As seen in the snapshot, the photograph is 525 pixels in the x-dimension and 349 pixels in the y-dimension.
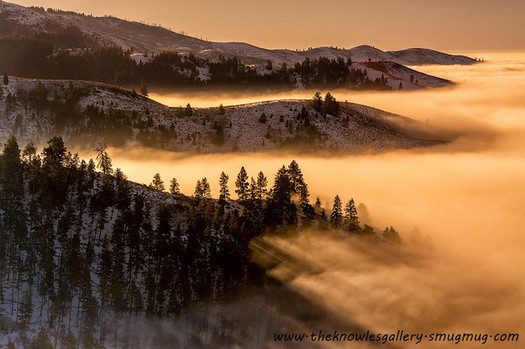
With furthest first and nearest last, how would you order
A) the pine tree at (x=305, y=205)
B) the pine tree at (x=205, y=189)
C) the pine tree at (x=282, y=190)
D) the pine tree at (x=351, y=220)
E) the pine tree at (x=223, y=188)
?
the pine tree at (x=351, y=220), the pine tree at (x=305, y=205), the pine tree at (x=282, y=190), the pine tree at (x=223, y=188), the pine tree at (x=205, y=189)

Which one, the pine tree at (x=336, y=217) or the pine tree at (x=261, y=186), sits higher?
the pine tree at (x=261, y=186)

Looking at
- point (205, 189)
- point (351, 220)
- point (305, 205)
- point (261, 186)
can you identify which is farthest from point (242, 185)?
point (351, 220)

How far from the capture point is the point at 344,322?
412 ft

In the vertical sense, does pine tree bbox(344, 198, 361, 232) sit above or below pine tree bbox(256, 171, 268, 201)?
below

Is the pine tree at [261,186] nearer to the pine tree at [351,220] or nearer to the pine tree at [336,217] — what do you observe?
the pine tree at [336,217]

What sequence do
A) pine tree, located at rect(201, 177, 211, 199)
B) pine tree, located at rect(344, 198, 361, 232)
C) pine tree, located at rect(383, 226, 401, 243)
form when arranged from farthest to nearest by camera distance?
pine tree, located at rect(383, 226, 401, 243), pine tree, located at rect(344, 198, 361, 232), pine tree, located at rect(201, 177, 211, 199)

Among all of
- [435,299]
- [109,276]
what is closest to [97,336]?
[109,276]

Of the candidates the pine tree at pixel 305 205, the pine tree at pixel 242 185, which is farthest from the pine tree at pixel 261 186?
the pine tree at pixel 305 205

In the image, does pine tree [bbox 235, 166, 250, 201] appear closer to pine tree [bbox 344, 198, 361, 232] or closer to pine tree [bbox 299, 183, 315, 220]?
pine tree [bbox 299, 183, 315, 220]

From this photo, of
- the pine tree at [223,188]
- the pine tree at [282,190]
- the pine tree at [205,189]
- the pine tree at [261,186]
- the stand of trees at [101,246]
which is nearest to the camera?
the stand of trees at [101,246]

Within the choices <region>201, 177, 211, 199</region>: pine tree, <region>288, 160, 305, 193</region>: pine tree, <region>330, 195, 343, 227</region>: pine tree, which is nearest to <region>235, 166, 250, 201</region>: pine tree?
<region>201, 177, 211, 199</region>: pine tree

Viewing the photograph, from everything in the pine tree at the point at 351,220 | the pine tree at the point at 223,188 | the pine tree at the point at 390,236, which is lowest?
the pine tree at the point at 390,236

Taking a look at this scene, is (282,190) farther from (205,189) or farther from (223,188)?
(205,189)

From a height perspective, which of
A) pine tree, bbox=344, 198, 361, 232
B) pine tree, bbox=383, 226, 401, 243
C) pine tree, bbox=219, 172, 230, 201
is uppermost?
pine tree, bbox=219, 172, 230, 201
